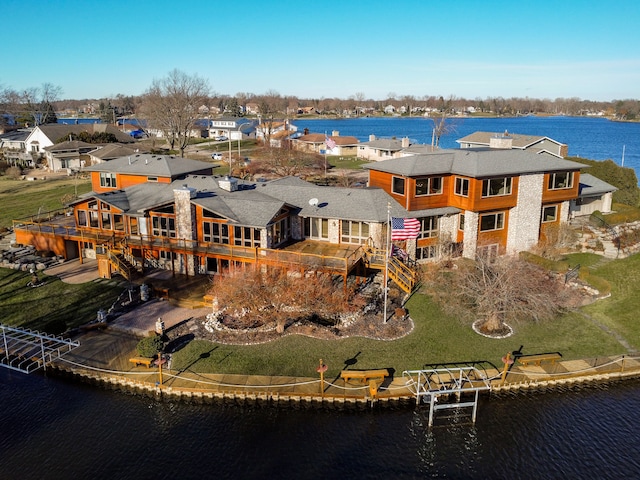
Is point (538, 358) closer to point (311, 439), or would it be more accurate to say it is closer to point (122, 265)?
point (311, 439)

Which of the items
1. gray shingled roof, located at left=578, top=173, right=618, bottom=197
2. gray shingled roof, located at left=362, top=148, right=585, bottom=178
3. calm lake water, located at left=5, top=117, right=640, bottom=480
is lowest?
calm lake water, located at left=5, top=117, right=640, bottom=480

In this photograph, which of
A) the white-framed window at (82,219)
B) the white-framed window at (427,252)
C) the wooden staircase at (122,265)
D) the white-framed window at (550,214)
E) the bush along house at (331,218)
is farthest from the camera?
the white-framed window at (550,214)

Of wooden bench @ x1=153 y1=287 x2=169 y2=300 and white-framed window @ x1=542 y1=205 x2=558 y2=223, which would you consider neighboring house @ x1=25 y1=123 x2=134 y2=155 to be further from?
white-framed window @ x1=542 y1=205 x2=558 y2=223

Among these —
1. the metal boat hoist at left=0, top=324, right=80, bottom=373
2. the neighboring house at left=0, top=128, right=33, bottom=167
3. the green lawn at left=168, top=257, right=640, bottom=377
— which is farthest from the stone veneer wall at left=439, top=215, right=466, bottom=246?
the neighboring house at left=0, top=128, right=33, bottom=167

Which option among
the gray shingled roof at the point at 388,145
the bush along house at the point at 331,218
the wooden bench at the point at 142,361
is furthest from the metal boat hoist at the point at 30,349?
the gray shingled roof at the point at 388,145

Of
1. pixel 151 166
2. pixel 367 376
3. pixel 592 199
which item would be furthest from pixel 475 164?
pixel 151 166

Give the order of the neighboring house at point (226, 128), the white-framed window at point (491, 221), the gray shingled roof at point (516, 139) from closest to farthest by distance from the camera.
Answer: the white-framed window at point (491, 221)
the gray shingled roof at point (516, 139)
the neighboring house at point (226, 128)

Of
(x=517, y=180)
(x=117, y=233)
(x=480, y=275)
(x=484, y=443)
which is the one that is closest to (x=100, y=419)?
(x=484, y=443)

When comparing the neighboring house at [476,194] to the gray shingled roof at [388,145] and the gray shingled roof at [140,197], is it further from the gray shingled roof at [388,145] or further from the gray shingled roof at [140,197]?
the gray shingled roof at [388,145]
